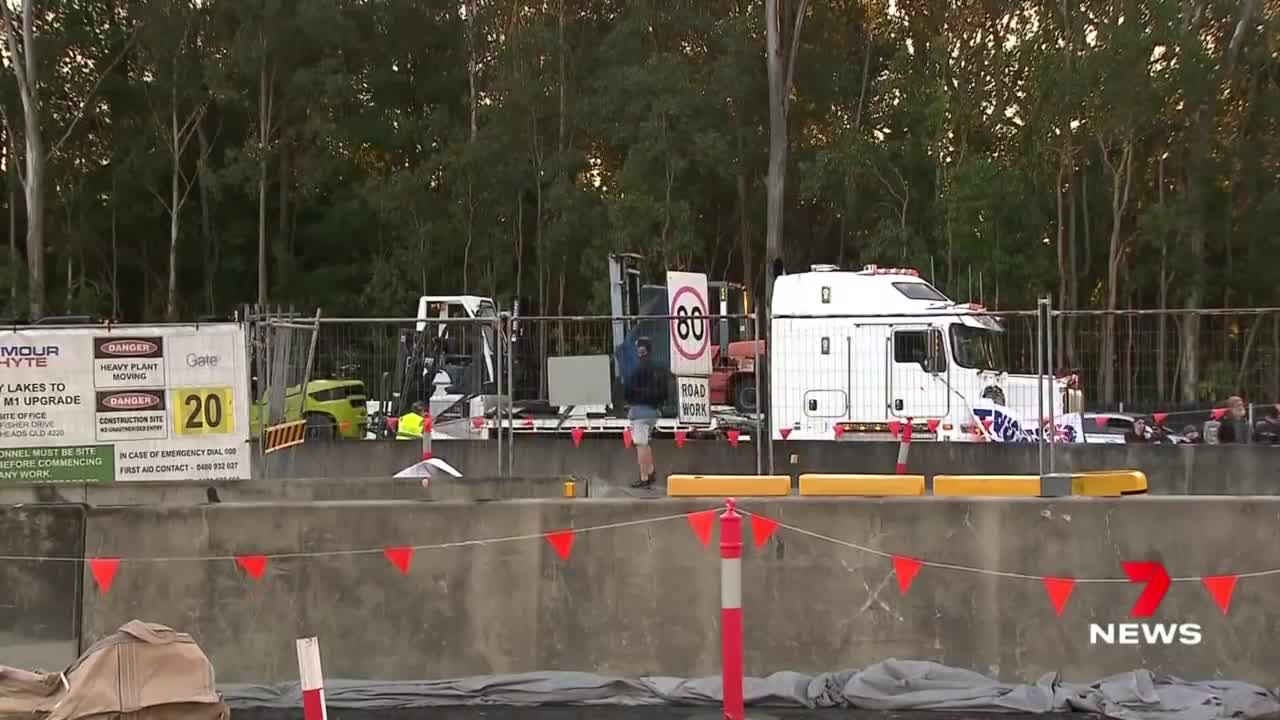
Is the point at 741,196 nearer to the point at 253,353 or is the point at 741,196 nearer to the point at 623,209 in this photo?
the point at 623,209

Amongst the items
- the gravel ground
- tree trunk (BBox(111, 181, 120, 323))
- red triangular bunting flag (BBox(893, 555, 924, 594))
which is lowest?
the gravel ground

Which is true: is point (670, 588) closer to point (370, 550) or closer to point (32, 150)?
point (370, 550)

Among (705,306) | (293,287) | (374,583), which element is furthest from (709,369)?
(293,287)

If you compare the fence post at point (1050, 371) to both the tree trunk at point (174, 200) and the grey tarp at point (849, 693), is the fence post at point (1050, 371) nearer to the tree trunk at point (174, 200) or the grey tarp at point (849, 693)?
the grey tarp at point (849, 693)

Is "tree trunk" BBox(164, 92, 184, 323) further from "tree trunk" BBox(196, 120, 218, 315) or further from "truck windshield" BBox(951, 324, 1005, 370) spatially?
"truck windshield" BBox(951, 324, 1005, 370)

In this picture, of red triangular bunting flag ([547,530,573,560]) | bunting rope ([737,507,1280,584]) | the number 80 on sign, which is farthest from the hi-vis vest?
bunting rope ([737,507,1280,584])

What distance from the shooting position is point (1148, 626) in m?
7.70

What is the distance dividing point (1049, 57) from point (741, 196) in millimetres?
12466

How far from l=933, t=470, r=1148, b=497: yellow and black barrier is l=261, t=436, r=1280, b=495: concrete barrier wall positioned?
762 cm

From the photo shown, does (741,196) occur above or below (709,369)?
above

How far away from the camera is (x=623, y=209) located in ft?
158

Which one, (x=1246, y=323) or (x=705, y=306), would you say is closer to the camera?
(x=1246, y=323)

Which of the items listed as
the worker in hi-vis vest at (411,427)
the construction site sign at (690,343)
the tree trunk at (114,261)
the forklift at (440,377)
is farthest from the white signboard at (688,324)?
the tree trunk at (114,261)

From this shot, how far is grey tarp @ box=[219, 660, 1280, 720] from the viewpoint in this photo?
24.2 ft
